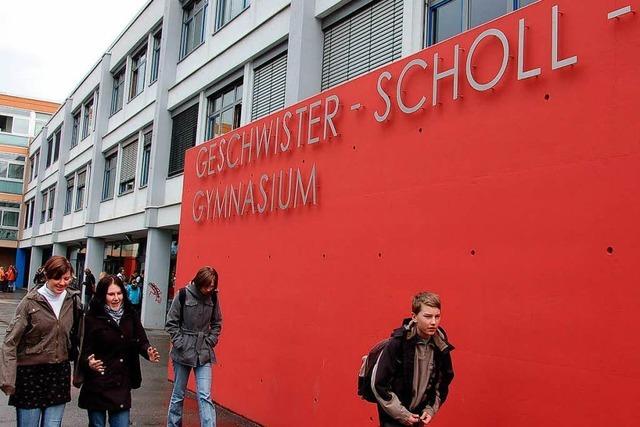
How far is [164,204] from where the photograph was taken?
62.2 feet

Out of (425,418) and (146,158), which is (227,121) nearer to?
(146,158)

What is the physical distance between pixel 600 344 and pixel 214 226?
609 cm

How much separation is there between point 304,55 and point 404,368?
8604 mm

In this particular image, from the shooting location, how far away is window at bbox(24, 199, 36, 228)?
43.1 meters

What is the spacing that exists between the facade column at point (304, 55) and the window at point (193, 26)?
256 inches

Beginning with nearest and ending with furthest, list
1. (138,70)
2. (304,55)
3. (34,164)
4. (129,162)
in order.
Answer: (304,55) → (129,162) → (138,70) → (34,164)

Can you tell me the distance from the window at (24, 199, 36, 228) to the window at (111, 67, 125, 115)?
18564 millimetres

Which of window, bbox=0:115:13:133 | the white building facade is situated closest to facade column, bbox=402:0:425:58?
the white building facade

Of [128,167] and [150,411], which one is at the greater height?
[128,167]

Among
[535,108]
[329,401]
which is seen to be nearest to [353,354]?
[329,401]

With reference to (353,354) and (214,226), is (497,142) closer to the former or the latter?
(353,354)

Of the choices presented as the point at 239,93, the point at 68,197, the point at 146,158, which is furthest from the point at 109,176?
the point at 239,93

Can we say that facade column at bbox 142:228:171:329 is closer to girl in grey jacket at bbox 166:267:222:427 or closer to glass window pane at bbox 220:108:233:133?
glass window pane at bbox 220:108:233:133

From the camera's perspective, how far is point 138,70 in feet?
77.5
